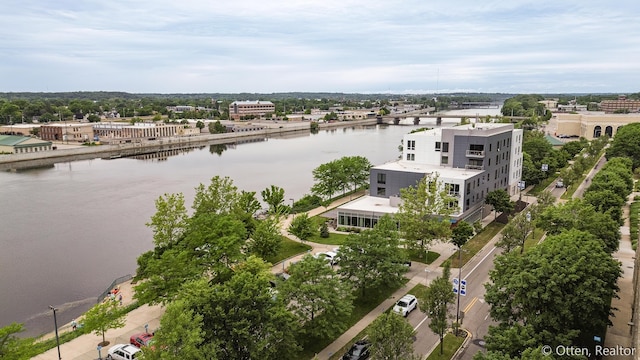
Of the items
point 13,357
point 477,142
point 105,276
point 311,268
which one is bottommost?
point 105,276

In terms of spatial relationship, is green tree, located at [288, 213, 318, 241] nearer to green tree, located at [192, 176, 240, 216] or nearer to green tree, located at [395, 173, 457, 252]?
green tree, located at [192, 176, 240, 216]

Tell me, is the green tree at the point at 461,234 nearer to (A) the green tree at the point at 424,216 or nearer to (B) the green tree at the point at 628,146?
(A) the green tree at the point at 424,216

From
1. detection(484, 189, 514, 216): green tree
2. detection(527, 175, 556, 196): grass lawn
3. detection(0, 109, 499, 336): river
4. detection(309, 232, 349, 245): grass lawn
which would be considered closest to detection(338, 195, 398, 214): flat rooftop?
detection(309, 232, 349, 245): grass lawn

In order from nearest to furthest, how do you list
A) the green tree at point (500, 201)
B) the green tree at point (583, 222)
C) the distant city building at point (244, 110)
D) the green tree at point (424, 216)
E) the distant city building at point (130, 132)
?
the green tree at point (583, 222), the green tree at point (424, 216), the green tree at point (500, 201), the distant city building at point (130, 132), the distant city building at point (244, 110)

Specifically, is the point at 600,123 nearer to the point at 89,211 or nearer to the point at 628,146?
the point at 628,146

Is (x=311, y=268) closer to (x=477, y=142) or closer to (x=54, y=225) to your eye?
(x=477, y=142)

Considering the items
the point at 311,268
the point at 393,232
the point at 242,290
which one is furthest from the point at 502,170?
the point at 242,290

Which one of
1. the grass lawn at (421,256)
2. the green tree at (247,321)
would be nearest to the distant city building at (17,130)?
the grass lawn at (421,256)

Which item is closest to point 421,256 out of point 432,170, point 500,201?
point 500,201
